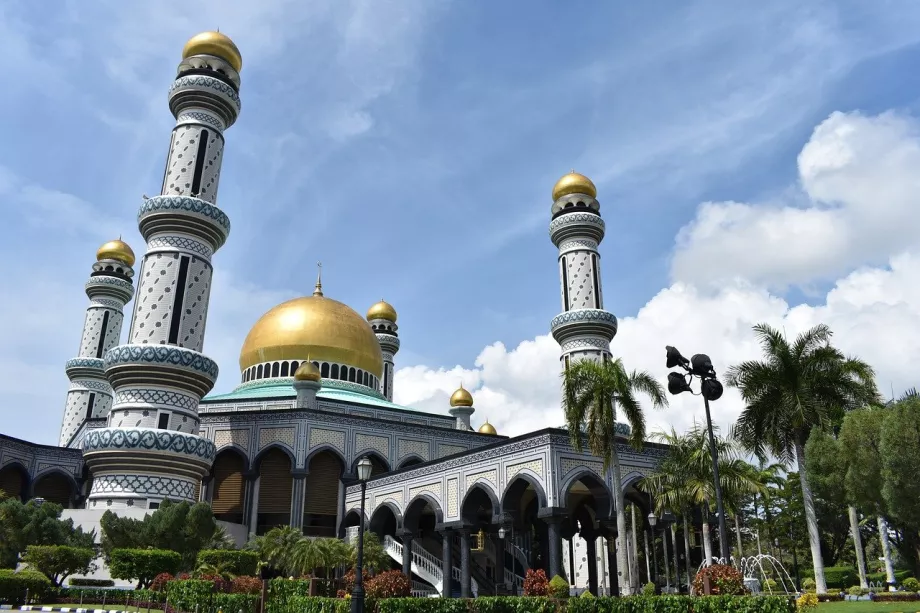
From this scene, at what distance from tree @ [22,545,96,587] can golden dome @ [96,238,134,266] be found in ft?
92.1

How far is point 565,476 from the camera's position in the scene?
2572 cm

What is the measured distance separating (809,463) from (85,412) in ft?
126

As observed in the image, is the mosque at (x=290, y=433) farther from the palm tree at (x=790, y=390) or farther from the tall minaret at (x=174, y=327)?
the palm tree at (x=790, y=390)

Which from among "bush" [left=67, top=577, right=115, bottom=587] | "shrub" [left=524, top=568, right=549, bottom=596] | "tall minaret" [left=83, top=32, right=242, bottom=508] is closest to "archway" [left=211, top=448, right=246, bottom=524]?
"tall minaret" [left=83, top=32, right=242, bottom=508]

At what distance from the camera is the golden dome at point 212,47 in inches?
1496

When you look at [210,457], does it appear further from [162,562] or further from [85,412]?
[85,412]

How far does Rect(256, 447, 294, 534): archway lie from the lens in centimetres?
3644

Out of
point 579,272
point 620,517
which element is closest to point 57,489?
point 579,272

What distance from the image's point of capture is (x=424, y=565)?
32.4 meters

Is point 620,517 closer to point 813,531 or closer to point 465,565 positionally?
point 813,531

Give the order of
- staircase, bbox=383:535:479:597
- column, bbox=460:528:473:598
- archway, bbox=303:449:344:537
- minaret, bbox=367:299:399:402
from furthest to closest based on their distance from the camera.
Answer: minaret, bbox=367:299:399:402 < archway, bbox=303:449:344:537 < staircase, bbox=383:535:479:597 < column, bbox=460:528:473:598

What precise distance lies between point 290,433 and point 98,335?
17.1 m

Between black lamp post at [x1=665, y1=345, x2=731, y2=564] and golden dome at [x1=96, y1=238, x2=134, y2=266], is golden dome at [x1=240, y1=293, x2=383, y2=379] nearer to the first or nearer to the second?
golden dome at [x1=96, y1=238, x2=134, y2=266]

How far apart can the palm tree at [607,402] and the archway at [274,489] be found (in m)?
18.4
